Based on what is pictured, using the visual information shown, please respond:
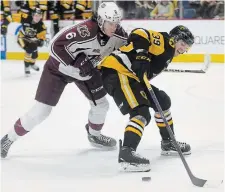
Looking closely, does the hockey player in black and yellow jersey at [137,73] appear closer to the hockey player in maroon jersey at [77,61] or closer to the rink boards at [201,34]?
the hockey player in maroon jersey at [77,61]

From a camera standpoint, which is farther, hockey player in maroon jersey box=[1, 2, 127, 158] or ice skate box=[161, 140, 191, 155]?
ice skate box=[161, 140, 191, 155]

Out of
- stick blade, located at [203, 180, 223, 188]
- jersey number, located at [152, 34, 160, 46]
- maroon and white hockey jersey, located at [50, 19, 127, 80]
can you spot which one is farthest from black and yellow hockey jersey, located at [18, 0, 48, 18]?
stick blade, located at [203, 180, 223, 188]

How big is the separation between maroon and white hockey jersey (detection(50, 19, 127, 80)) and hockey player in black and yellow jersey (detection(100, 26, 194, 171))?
0.09 m

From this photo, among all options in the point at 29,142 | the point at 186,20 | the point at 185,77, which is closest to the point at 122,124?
the point at 29,142

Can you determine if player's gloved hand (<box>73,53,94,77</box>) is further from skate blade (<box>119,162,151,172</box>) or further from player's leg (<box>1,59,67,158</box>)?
skate blade (<box>119,162,151,172</box>)

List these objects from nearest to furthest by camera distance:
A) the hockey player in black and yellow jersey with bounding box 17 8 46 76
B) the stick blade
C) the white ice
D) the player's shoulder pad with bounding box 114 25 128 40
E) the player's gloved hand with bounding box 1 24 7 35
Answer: the stick blade → the white ice → the player's shoulder pad with bounding box 114 25 128 40 → the hockey player in black and yellow jersey with bounding box 17 8 46 76 → the player's gloved hand with bounding box 1 24 7 35

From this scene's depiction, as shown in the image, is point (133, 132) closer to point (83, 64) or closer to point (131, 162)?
point (131, 162)

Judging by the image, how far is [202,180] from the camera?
2.62 meters

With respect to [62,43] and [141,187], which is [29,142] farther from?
[141,187]

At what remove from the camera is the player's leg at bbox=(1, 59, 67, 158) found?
3.18 meters

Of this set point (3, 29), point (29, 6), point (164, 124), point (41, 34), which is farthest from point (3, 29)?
point (164, 124)

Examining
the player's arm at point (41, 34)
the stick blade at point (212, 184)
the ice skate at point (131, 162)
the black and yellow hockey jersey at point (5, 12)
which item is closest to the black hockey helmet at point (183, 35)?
the ice skate at point (131, 162)

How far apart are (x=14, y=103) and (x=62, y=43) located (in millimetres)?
2174

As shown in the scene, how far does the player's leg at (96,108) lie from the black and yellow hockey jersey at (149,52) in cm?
25
